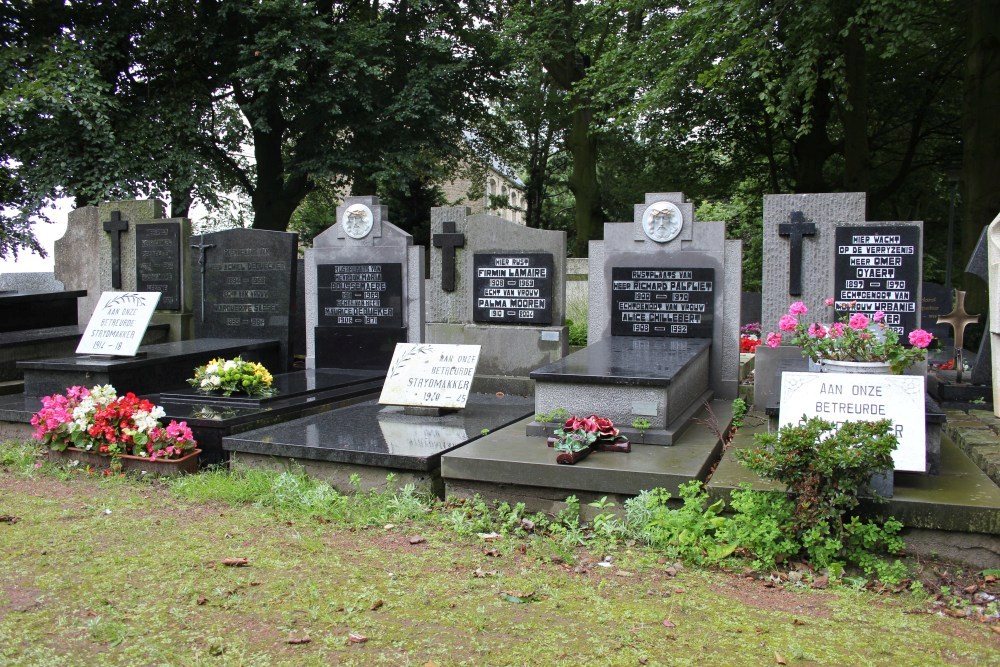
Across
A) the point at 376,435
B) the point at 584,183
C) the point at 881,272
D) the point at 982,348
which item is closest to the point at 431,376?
the point at 376,435

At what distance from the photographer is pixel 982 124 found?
12031 mm

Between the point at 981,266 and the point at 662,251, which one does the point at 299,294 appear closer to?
the point at 662,251

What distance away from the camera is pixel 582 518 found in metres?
4.71

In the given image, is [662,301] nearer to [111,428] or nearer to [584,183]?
[111,428]

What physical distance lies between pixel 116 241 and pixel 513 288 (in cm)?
593

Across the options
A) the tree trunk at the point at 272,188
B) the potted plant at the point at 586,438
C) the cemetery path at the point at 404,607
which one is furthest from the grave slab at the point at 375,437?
the tree trunk at the point at 272,188

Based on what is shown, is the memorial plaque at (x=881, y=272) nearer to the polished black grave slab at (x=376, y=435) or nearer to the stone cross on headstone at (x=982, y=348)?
the stone cross on headstone at (x=982, y=348)

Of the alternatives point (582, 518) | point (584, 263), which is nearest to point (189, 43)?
point (584, 263)

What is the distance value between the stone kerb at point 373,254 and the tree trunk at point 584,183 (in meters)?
10.5

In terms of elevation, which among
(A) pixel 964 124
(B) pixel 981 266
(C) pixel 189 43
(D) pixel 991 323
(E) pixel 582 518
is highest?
(C) pixel 189 43

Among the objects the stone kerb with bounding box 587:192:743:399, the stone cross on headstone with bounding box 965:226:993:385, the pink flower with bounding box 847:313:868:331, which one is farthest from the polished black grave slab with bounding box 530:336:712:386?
the stone cross on headstone with bounding box 965:226:993:385

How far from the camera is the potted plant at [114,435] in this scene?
593 centimetres

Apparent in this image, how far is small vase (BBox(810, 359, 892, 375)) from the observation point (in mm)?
4543

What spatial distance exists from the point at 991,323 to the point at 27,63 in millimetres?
16094
